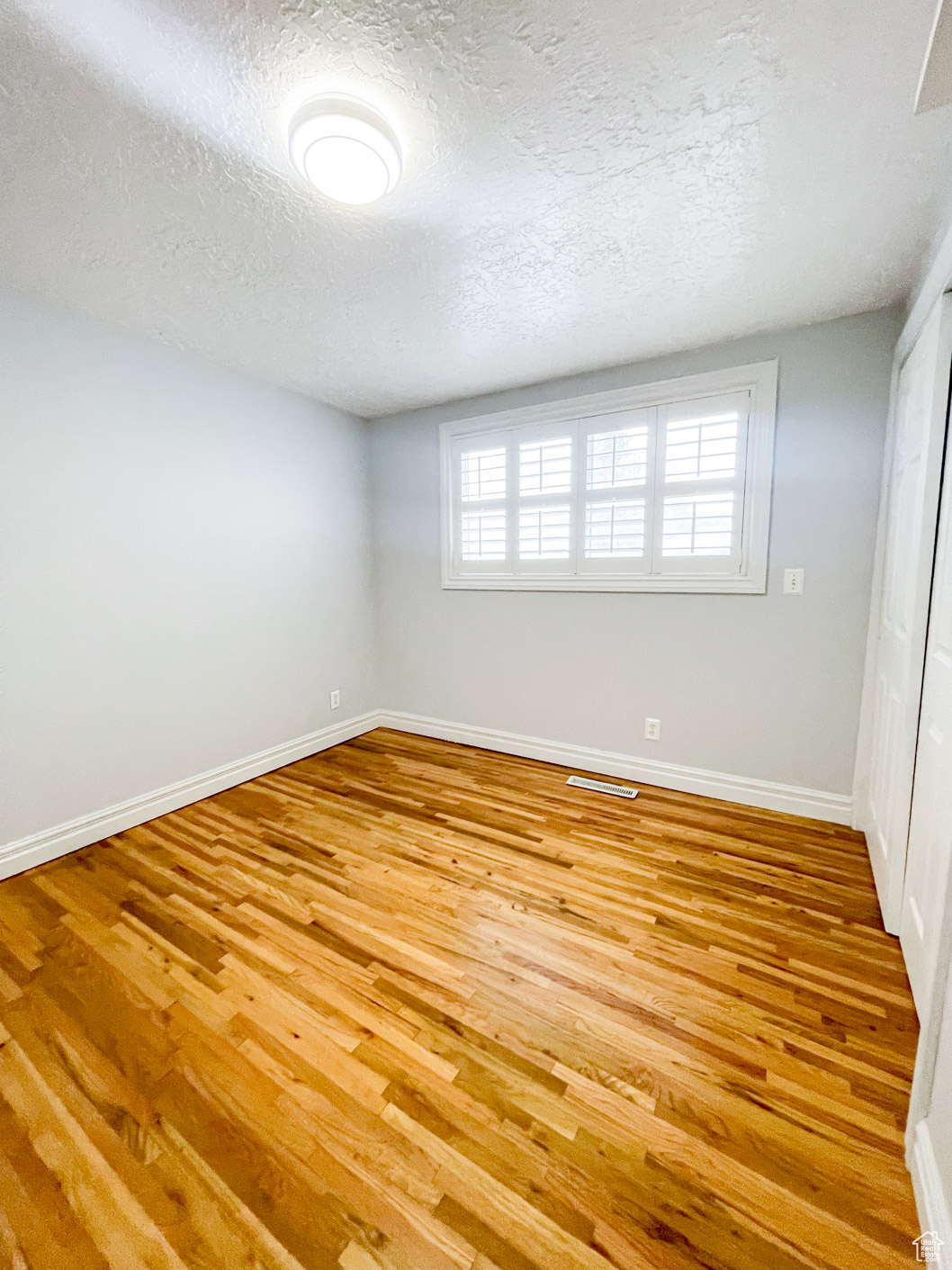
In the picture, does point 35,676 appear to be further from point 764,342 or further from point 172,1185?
point 764,342

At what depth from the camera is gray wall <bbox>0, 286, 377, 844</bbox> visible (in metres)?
2.08

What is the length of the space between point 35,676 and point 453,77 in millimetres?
2626

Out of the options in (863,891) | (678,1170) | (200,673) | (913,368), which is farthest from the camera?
(200,673)

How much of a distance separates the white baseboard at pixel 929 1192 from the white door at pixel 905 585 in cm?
80

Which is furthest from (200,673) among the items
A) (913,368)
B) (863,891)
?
(913,368)

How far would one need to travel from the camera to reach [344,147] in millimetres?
1207

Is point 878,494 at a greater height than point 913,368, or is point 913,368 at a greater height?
point 913,368

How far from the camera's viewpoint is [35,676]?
2.13 meters

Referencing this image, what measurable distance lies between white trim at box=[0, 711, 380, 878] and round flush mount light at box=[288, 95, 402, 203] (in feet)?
9.12

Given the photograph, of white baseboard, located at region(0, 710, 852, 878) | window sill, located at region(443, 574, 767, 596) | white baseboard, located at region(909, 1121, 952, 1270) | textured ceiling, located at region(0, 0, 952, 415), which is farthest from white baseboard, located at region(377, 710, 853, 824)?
textured ceiling, located at region(0, 0, 952, 415)

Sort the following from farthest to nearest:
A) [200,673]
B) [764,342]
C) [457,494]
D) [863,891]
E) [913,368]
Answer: [457,494]
[200,673]
[764,342]
[863,891]
[913,368]

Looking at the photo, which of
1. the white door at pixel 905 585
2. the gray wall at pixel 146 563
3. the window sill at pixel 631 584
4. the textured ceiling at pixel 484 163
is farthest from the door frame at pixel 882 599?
the gray wall at pixel 146 563

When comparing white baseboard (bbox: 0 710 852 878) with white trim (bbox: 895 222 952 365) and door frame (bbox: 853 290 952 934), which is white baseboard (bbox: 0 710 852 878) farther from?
white trim (bbox: 895 222 952 365)

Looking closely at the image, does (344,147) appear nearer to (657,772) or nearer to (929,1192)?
(929,1192)
